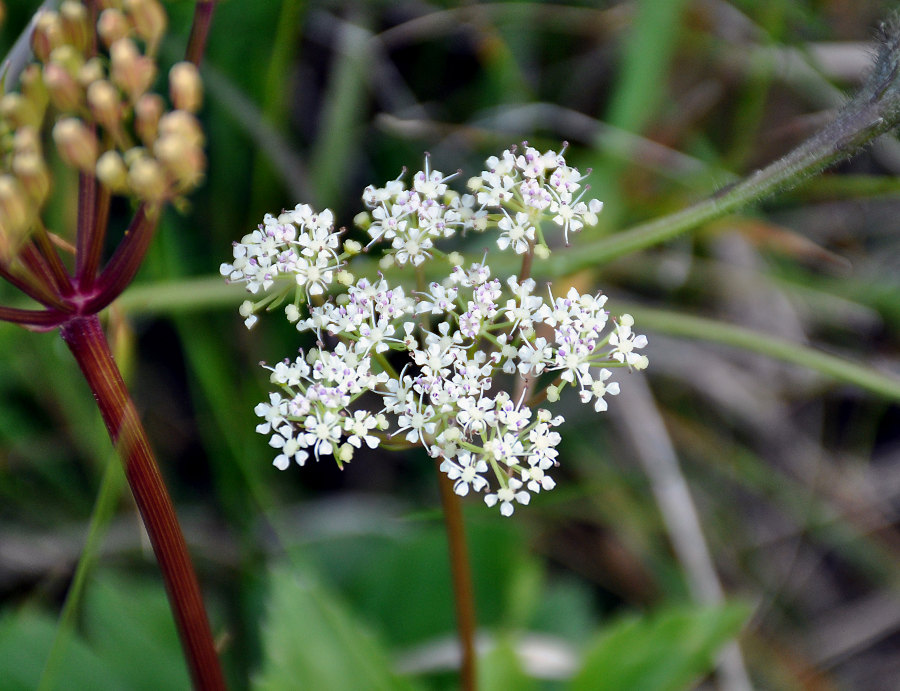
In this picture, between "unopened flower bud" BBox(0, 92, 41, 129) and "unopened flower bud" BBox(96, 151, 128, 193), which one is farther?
"unopened flower bud" BBox(0, 92, 41, 129)

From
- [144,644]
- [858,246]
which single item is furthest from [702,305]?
[144,644]

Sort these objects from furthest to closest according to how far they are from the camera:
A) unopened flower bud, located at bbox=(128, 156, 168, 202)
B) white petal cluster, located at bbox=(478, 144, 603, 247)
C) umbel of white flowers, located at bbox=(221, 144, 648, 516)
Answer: white petal cluster, located at bbox=(478, 144, 603, 247) → umbel of white flowers, located at bbox=(221, 144, 648, 516) → unopened flower bud, located at bbox=(128, 156, 168, 202)

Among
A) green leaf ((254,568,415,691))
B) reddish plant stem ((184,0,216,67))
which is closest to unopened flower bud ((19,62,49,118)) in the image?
reddish plant stem ((184,0,216,67))

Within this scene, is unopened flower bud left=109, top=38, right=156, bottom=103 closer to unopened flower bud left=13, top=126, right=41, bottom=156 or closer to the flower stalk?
the flower stalk

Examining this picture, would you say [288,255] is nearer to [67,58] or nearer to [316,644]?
[67,58]

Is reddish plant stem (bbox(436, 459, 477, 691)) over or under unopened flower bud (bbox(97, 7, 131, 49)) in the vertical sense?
under

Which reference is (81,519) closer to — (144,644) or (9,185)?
(144,644)

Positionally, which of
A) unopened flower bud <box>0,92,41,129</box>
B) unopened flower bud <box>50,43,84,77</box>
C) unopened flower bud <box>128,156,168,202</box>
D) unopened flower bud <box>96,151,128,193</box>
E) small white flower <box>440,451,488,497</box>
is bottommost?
small white flower <box>440,451,488,497</box>
